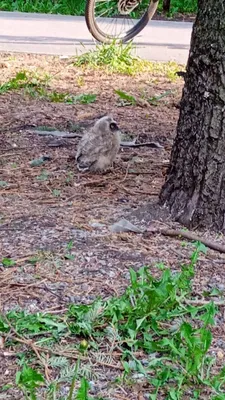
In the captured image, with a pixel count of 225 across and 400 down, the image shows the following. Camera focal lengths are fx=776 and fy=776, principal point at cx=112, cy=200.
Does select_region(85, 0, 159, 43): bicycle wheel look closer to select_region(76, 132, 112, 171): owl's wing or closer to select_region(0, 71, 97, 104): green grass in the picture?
select_region(0, 71, 97, 104): green grass

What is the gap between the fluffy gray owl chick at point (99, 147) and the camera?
198 inches

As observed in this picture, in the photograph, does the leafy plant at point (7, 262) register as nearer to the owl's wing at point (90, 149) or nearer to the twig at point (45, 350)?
the twig at point (45, 350)

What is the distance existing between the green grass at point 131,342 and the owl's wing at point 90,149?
184 cm

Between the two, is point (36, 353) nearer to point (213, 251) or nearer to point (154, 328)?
point (154, 328)

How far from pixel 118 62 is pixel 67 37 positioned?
2158 millimetres

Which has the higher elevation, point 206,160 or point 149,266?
point 206,160

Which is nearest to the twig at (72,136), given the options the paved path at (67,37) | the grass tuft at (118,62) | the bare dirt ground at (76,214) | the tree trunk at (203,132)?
the bare dirt ground at (76,214)

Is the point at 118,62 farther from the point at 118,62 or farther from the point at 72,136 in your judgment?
the point at 72,136

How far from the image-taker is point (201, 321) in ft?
10.3

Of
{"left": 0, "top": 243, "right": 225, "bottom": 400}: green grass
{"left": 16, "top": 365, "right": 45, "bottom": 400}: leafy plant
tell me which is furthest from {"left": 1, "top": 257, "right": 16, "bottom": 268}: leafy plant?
{"left": 16, "top": 365, "right": 45, "bottom": 400}: leafy plant

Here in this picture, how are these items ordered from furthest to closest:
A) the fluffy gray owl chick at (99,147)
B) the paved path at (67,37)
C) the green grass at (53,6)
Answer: the green grass at (53,6), the paved path at (67,37), the fluffy gray owl chick at (99,147)

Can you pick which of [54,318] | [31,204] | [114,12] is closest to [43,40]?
[114,12]

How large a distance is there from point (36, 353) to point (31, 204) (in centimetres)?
161

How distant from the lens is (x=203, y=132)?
12.5 ft
